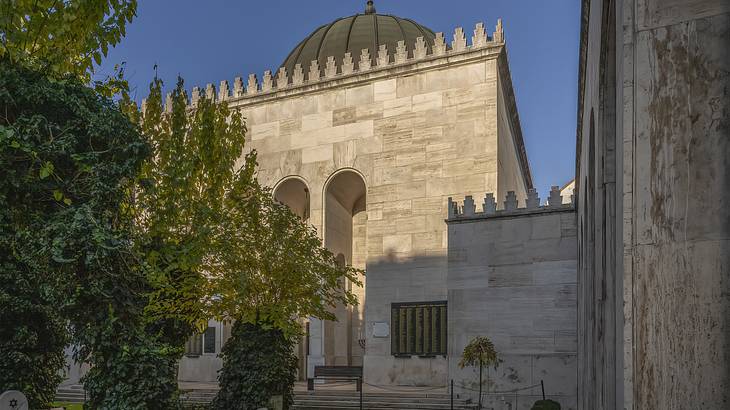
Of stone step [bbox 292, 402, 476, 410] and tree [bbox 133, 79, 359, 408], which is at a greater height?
tree [bbox 133, 79, 359, 408]

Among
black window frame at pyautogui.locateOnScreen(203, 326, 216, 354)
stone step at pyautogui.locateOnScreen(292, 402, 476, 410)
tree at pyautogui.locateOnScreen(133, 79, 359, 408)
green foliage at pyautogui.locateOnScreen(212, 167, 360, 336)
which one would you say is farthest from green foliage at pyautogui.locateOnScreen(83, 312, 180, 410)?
black window frame at pyautogui.locateOnScreen(203, 326, 216, 354)

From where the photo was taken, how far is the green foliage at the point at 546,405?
56.3 feet

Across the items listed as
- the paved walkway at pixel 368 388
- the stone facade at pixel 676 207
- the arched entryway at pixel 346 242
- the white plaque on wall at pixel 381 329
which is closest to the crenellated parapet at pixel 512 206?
the paved walkway at pixel 368 388

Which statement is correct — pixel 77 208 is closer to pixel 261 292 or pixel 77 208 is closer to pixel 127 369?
pixel 127 369

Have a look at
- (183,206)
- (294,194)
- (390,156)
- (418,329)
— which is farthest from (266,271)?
(294,194)

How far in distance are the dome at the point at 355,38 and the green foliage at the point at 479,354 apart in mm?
15624

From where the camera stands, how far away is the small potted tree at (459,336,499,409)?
18609 millimetres

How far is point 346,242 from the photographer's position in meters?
32.3

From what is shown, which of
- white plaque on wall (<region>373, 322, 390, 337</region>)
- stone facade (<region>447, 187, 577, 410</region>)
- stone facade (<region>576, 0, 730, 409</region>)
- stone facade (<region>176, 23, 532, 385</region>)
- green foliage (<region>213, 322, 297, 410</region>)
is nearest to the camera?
stone facade (<region>576, 0, 730, 409</region>)

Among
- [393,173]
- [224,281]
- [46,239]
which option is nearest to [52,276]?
[46,239]

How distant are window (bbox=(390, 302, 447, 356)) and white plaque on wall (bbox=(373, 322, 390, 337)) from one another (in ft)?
Result: 1.00

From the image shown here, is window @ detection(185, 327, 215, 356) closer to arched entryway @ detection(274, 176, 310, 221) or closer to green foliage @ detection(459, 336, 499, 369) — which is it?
arched entryway @ detection(274, 176, 310, 221)

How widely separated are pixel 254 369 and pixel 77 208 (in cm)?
840

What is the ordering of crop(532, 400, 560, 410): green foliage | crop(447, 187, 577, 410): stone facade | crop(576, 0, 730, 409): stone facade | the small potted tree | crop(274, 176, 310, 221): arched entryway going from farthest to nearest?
crop(274, 176, 310, 221): arched entryway
crop(447, 187, 577, 410): stone facade
the small potted tree
crop(532, 400, 560, 410): green foliage
crop(576, 0, 730, 409): stone facade
